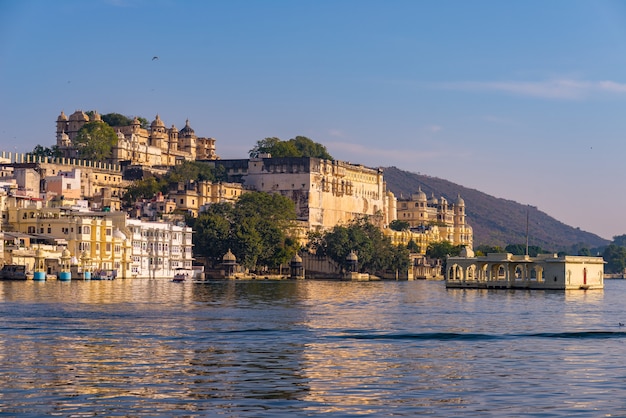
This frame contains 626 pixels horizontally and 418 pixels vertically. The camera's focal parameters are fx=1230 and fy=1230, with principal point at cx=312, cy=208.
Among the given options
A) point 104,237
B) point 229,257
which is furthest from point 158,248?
point 104,237

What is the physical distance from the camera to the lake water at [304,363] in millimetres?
25188

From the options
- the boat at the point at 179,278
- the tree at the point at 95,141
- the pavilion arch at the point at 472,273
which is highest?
the tree at the point at 95,141

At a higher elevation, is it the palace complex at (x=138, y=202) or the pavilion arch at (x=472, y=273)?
the palace complex at (x=138, y=202)

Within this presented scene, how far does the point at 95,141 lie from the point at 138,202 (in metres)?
20.9

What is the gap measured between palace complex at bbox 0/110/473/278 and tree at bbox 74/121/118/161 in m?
1.37

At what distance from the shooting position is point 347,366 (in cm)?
3191

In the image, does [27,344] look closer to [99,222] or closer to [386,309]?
[386,309]

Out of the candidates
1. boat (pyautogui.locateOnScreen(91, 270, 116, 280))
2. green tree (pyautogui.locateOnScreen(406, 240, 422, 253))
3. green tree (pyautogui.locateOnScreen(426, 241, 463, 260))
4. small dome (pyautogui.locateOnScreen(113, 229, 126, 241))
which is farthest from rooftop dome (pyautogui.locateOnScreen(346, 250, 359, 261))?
green tree (pyautogui.locateOnScreen(426, 241, 463, 260))

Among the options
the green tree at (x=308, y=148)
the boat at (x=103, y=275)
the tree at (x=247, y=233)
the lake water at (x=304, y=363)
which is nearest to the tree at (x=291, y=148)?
the green tree at (x=308, y=148)

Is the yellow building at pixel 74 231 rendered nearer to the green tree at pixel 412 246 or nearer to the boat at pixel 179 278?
the boat at pixel 179 278

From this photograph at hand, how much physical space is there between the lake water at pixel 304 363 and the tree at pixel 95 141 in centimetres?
11059

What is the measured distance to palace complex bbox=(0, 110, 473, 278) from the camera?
114750 millimetres

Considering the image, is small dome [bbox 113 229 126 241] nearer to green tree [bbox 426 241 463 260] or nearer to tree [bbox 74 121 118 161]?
tree [bbox 74 121 118 161]

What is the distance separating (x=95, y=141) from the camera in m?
167
